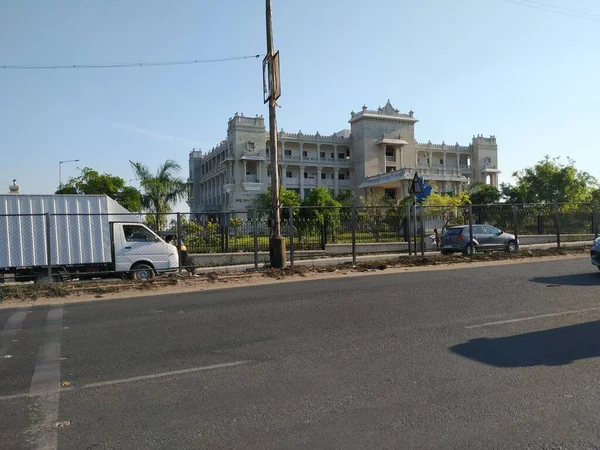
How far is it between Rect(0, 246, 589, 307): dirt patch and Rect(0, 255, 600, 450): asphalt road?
2.32 meters

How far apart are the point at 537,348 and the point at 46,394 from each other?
526 centimetres

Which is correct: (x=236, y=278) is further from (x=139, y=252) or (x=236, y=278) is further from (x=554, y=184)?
(x=554, y=184)

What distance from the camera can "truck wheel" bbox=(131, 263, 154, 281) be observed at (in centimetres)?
1462

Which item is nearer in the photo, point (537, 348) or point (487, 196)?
point (537, 348)

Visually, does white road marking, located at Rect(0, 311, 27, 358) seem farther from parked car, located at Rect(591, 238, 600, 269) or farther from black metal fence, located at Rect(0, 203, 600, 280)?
parked car, located at Rect(591, 238, 600, 269)

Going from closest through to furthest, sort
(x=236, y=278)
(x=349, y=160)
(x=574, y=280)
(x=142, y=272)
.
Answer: (x=574, y=280) → (x=236, y=278) → (x=142, y=272) → (x=349, y=160)

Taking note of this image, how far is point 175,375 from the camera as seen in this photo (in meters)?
5.16

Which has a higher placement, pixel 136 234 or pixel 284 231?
pixel 136 234

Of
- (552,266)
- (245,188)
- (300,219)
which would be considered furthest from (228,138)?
(552,266)

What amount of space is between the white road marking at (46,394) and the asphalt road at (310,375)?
0.02m

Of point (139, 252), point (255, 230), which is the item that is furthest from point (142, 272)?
point (255, 230)

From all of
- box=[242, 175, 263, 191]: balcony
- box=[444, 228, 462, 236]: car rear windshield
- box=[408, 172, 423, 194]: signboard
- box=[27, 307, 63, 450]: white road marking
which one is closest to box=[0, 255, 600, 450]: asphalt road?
box=[27, 307, 63, 450]: white road marking

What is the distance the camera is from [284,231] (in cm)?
1689

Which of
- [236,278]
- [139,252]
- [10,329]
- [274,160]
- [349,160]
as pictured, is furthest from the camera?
[349,160]
